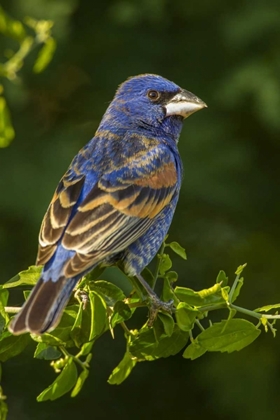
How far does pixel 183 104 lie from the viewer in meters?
3.82

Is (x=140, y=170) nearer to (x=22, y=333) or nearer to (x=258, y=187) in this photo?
(x=22, y=333)

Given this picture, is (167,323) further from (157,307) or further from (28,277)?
(28,277)

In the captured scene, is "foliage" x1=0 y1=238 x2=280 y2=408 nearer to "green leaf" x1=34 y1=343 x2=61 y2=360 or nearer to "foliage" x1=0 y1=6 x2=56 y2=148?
"green leaf" x1=34 y1=343 x2=61 y2=360

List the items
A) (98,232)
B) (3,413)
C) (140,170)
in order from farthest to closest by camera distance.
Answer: (140,170) → (98,232) → (3,413)

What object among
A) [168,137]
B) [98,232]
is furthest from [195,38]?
[98,232]

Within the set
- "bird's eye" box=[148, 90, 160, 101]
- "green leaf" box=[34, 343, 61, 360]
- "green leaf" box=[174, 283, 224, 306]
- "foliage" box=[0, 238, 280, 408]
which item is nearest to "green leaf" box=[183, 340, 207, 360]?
"foliage" box=[0, 238, 280, 408]

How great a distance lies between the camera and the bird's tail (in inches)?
90.7

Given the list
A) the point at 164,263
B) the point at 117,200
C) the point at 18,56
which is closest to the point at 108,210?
the point at 117,200

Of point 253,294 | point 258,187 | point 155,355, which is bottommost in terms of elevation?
point 253,294

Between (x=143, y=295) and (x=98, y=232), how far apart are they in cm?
41

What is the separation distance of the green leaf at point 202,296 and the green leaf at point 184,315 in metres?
0.06

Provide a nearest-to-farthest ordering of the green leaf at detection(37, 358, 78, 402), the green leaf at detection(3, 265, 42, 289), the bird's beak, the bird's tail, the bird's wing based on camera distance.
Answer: the bird's tail
the green leaf at detection(37, 358, 78, 402)
the green leaf at detection(3, 265, 42, 289)
the bird's wing
the bird's beak

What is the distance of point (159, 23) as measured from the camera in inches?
188

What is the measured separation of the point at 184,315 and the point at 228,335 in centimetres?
13
